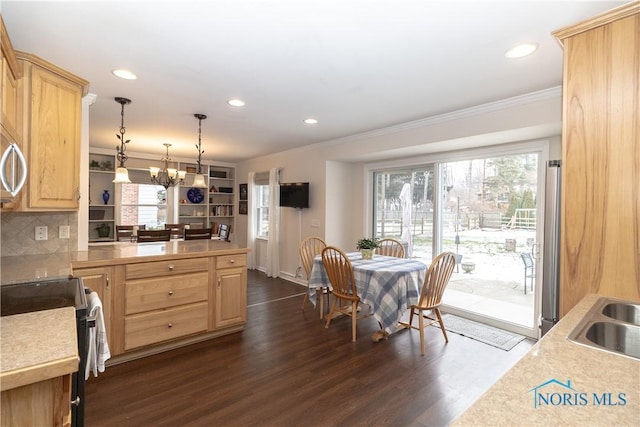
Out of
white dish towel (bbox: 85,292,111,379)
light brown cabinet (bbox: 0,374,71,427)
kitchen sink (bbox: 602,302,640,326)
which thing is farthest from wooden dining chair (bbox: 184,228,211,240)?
kitchen sink (bbox: 602,302,640,326)

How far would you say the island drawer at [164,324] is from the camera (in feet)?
8.84

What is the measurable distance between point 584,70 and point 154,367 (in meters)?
3.51

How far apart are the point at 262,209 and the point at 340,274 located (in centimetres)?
383

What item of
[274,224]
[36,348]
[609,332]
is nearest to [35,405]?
[36,348]

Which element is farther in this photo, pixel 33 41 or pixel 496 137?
pixel 496 137

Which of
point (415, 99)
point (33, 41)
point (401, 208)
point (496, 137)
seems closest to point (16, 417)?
point (33, 41)

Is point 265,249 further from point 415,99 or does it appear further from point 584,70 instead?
point 584,70

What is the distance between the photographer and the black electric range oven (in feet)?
4.88

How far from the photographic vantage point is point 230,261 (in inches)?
129

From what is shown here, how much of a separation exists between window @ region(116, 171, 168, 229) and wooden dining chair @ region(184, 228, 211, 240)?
241cm

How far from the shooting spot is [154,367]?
2637mm

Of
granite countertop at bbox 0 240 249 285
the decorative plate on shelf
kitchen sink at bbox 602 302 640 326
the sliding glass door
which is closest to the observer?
kitchen sink at bbox 602 302 640 326

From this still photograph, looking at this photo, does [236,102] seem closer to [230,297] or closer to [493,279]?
[230,297]

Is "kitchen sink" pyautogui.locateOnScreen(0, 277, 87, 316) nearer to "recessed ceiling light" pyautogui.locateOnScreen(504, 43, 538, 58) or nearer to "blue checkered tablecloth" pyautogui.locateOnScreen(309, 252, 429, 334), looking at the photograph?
"blue checkered tablecloth" pyautogui.locateOnScreen(309, 252, 429, 334)
